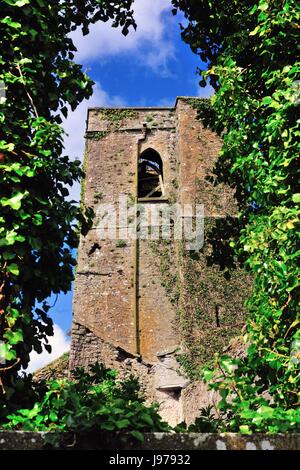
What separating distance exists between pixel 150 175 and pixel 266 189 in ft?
61.7

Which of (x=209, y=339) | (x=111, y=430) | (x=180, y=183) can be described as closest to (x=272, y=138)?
(x=111, y=430)

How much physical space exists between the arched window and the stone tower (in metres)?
0.05

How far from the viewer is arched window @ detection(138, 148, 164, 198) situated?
22484mm

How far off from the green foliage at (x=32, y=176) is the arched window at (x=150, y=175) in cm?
1761

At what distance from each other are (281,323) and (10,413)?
7.52ft

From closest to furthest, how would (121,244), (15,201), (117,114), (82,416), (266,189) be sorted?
(82,416) → (15,201) → (266,189) → (121,244) → (117,114)

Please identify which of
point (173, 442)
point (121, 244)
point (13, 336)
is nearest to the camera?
point (173, 442)

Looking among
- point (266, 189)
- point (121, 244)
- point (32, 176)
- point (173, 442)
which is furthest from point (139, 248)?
point (173, 442)

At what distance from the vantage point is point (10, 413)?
3205mm

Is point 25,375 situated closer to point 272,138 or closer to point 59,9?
point 272,138

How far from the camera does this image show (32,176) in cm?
Result: 382

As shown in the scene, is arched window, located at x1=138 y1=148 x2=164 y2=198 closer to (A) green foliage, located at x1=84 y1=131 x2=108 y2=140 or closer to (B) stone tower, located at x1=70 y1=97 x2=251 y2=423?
(B) stone tower, located at x1=70 y1=97 x2=251 y2=423

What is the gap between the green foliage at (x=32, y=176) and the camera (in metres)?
3.61

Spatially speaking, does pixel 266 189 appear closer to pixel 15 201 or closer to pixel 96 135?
pixel 15 201
